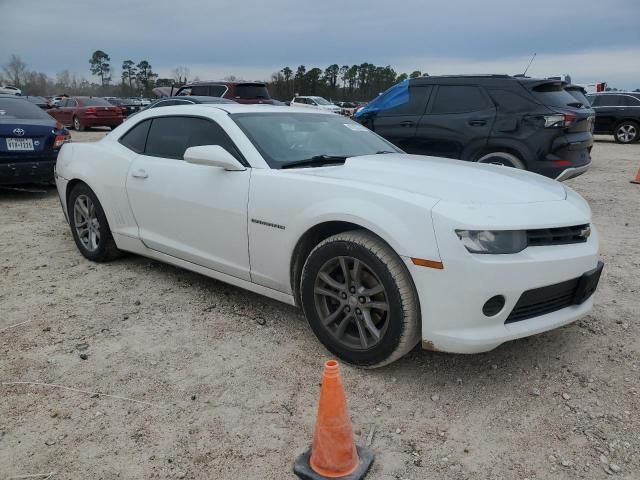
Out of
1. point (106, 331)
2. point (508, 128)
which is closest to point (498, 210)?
point (106, 331)

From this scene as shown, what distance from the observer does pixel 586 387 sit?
9.05 ft

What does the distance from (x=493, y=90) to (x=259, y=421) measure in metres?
5.70

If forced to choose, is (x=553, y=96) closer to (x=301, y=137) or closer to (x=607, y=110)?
(x=301, y=137)

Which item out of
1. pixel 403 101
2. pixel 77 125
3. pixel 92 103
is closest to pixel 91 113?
pixel 92 103

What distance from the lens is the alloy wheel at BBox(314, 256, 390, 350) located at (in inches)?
108

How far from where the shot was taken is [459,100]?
6.97 metres

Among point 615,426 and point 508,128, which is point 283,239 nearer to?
point 615,426

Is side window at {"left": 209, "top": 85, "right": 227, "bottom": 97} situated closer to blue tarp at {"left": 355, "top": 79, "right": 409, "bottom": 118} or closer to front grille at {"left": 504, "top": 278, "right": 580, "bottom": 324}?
blue tarp at {"left": 355, "top": 79, "right": 409, "bottom": 118}

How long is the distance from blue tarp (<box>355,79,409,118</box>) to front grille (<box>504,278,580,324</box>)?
522cm

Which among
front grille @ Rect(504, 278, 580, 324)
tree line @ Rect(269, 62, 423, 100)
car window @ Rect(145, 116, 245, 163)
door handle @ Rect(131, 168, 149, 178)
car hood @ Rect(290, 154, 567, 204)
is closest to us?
front grille @ Rect(504, 278, 580, 324)

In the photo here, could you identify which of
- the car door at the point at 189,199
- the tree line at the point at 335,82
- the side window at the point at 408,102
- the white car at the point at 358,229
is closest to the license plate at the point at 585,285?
the white car at the point at 358,229

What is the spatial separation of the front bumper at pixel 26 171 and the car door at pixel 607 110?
1588 centimetres

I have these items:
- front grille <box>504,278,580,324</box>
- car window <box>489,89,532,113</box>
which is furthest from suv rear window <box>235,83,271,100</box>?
front grille <box>504,278,580,324</box>

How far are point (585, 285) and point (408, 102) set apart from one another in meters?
5.15
